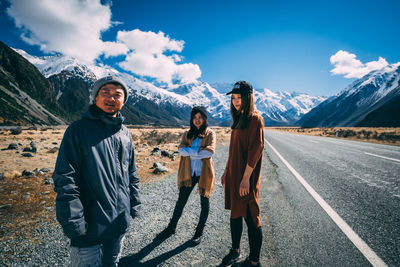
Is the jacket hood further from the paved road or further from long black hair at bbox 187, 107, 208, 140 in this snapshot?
the paved road

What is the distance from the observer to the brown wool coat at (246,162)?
2084 millimetres

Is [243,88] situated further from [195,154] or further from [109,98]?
[109,98]

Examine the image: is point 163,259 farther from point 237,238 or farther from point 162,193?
point 162,193

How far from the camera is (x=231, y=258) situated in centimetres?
229

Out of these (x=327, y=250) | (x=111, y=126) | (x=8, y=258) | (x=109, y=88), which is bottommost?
(x=8, y=258)

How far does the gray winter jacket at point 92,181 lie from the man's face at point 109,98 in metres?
0.09

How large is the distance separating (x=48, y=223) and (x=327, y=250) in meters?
4.31

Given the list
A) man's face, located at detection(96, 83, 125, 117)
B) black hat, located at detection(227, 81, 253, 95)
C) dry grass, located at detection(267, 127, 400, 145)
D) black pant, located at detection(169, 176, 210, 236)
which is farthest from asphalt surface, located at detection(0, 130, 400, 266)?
dry grass, located at detection(267, 127, 400, 145)

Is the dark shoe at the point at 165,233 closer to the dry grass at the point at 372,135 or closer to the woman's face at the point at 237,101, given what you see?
the woman's face at the point at 237,101

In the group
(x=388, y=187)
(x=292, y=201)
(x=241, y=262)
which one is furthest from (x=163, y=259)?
(x=388, y=187)

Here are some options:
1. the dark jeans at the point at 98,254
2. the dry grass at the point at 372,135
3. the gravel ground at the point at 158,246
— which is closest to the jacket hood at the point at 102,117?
the dark jeans at the point at 98,254

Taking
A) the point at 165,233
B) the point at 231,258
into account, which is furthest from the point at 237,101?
the point at 165,233

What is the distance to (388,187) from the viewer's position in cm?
455

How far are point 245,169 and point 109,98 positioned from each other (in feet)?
5.58
